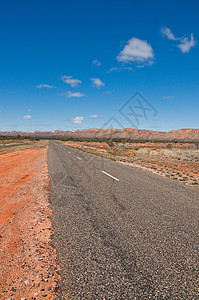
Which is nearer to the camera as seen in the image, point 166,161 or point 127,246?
point 127,246

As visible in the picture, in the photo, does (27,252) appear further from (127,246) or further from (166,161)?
(166,161)

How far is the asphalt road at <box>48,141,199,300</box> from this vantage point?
7.46ft

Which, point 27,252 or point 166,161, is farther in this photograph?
point 166,161

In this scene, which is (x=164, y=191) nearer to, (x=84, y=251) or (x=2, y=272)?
(x=84, y=251)

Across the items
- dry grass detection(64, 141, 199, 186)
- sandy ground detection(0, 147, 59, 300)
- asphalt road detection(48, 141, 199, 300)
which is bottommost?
dry grass detection(64, 141, 199, 186)

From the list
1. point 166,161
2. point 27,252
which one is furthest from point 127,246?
point 166,161

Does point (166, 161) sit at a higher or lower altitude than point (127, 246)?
lower

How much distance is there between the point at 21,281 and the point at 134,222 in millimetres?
2577

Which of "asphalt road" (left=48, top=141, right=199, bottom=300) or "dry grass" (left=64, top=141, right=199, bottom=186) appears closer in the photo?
"asphalt road" (left=48, top=141, right=199, bottom=300)

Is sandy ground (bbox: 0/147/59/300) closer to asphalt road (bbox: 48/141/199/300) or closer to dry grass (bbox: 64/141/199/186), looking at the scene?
asphalt road (bbox: 48/141/199/300)

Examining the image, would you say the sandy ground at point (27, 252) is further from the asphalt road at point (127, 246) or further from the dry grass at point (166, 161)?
the dry grass at point (166, 161)

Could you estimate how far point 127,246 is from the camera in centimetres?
313

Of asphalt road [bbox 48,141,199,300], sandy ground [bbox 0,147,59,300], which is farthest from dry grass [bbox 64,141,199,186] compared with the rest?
sandy ground [bbox 0,147,59,300]

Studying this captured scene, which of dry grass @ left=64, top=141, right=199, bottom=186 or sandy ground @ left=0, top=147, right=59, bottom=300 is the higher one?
sandy ground @ left=0, top=147, right=59, bottom=300
